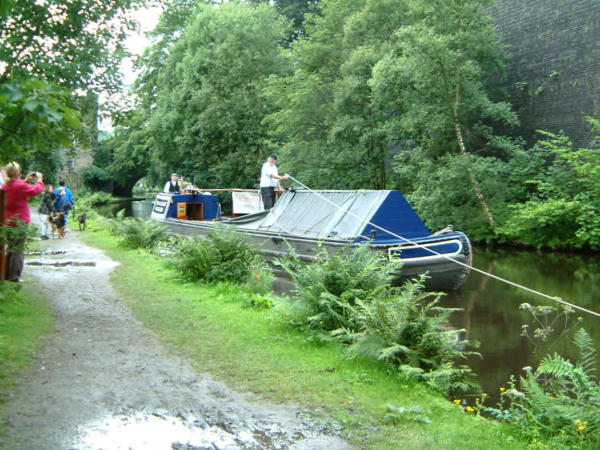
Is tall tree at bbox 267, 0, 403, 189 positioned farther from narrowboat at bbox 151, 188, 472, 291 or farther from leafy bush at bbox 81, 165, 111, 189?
leafy bush at bbox 81, 165, 111, 189

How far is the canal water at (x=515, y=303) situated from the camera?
7270mm

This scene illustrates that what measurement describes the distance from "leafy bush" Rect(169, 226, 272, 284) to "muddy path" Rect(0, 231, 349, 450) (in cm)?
319

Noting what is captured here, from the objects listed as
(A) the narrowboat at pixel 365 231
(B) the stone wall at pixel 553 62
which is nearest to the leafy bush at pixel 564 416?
(A) the narrowboat at pixel 365 231

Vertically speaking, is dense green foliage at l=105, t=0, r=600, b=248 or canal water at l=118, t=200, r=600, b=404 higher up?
dense green foliage at l=105, t=0, r=600, b=248

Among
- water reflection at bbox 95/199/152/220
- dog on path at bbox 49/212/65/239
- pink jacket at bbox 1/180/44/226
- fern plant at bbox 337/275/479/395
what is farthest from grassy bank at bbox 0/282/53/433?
water reflection at bbox 95/199/152/220

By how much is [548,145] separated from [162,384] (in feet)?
63.0

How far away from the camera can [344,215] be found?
1323 cm

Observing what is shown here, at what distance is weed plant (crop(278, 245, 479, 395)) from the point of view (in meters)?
5.61

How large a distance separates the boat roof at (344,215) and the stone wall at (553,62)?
40.1 feet

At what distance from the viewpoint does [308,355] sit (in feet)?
19.6

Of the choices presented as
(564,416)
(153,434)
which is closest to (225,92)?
(153,434)

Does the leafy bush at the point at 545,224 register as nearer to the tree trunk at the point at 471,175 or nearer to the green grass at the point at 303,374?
the tree trunk at the point at 471,175

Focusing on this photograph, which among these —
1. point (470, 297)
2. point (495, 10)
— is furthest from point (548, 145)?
point (470, 297)

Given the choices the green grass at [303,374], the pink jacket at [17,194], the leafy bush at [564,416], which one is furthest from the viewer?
the pink jacket at [17,194]
